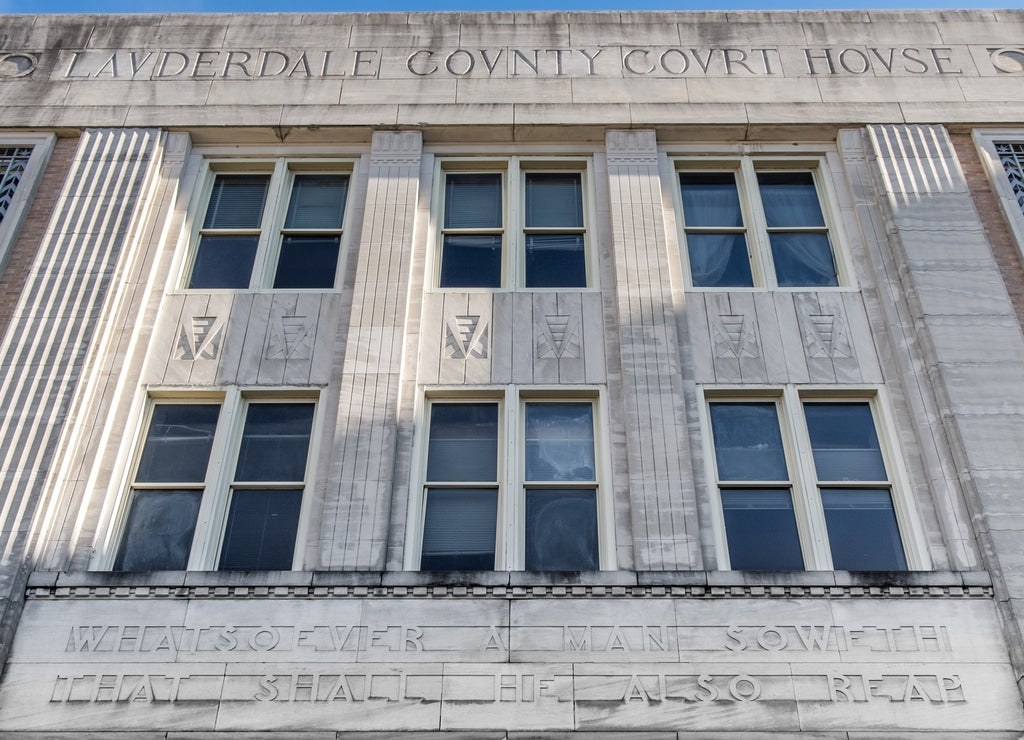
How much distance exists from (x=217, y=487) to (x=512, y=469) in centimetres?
309

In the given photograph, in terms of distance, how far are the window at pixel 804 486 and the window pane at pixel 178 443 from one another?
5.51 m

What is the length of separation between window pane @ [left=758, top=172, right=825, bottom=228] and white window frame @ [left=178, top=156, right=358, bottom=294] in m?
5.45

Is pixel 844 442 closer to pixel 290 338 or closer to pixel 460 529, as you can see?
pixel 460 529

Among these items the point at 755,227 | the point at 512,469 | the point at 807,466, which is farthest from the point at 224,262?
the point at 807,466

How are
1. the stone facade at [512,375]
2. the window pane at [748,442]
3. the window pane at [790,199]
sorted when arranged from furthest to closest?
1. the window pane at [790,199]
2. the window pane at [748,442]
3. the stone facade at [512,375]

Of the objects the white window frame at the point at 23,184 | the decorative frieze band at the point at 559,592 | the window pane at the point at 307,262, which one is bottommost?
the decorative frieze band at the point at 559,592

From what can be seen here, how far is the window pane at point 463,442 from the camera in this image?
11.7 metres

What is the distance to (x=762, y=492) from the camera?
11.5m

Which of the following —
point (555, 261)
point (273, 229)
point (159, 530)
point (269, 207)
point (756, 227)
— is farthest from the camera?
point (269, 207)

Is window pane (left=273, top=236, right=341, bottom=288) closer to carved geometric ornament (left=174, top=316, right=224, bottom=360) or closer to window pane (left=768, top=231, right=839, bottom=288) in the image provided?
carved geometric ornament (left=174, top=316, right=224, bottom=360)

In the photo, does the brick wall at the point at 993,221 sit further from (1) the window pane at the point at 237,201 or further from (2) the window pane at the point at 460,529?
(1) the window pane at the point at 237,201

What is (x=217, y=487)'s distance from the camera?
1146 centimetres

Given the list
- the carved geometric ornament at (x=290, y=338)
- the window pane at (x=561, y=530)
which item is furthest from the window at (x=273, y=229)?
the window pane at (x=561, y=530)

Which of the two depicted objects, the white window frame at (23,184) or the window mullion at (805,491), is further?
the white window frame at (23,184)
